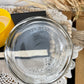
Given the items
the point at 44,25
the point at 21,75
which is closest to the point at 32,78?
the point at 21,75

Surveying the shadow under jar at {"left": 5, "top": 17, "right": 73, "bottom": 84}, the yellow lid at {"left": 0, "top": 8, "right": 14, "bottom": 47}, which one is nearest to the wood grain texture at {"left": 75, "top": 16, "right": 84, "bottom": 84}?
the shadow under jar at {"left": 5, "top": 17, "right": 73, "bottom": 84}

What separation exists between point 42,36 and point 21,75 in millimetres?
105

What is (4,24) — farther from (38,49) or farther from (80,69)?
(80,69)

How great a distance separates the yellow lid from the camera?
47 cm

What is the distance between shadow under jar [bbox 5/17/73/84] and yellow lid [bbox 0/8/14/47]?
1 cm

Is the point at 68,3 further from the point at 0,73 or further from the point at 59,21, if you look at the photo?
the point at 0,73

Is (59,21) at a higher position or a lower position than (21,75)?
higher

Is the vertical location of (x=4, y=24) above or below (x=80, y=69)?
above

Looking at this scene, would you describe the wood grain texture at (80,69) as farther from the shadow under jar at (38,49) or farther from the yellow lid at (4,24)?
the yellow lid at (4,24)

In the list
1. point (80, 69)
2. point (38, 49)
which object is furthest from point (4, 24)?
point (80, 69)

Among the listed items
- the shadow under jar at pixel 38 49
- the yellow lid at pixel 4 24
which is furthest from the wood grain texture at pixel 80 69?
the yellow lid at pixel 4 24

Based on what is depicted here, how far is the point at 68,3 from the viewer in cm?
55

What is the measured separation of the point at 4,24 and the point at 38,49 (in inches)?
4.3

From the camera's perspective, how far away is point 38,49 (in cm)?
49
